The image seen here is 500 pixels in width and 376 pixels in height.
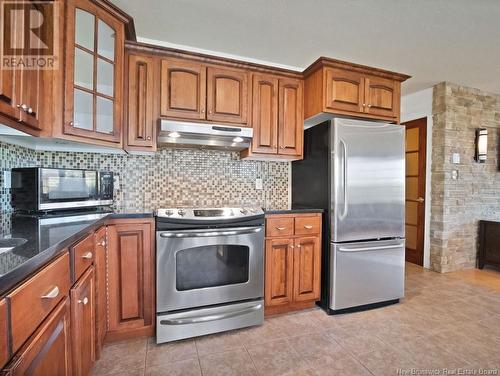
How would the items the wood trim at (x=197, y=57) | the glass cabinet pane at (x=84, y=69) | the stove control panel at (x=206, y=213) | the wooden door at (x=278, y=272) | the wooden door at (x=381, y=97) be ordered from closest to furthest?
1. the glass cabinet pane at (x=84, y=69)
2. the stove control panel at (x=206, y=213)
3. the wood trim at (x=197, y=57)
4. the wooden door at (x=278, y=272)
5. the wooden door at (x=381, y=97)

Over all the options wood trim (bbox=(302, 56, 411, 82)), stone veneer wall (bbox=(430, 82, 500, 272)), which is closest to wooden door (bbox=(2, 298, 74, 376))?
wood trim (bbox=(302, 56, 411, 82))

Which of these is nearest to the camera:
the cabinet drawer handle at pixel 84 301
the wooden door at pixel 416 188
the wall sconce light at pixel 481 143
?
the cabinet drawer handle at pixel 84 301

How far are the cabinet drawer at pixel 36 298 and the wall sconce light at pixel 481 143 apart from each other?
4615mm

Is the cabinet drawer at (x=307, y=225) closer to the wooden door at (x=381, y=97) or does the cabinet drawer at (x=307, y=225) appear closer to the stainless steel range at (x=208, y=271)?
the stainless steel range at (x=208, y=271)

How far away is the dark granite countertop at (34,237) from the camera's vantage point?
2.27 feet

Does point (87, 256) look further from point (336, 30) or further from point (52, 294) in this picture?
point (336, 30)

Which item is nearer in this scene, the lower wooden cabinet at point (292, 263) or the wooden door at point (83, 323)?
the wooden door at point (83, 323)

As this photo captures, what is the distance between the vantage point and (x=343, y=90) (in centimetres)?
231

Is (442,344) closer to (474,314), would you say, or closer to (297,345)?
(474,314)

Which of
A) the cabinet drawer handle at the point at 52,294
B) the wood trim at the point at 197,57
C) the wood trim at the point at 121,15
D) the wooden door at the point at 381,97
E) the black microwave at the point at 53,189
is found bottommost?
the cabinet drawer handle at the point at 52,294

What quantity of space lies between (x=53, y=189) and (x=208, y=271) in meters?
1.18

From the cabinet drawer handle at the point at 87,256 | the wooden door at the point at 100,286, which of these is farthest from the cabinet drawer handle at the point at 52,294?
the wooden door at the point at 100,286

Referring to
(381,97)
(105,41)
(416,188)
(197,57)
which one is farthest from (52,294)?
(416,188)
